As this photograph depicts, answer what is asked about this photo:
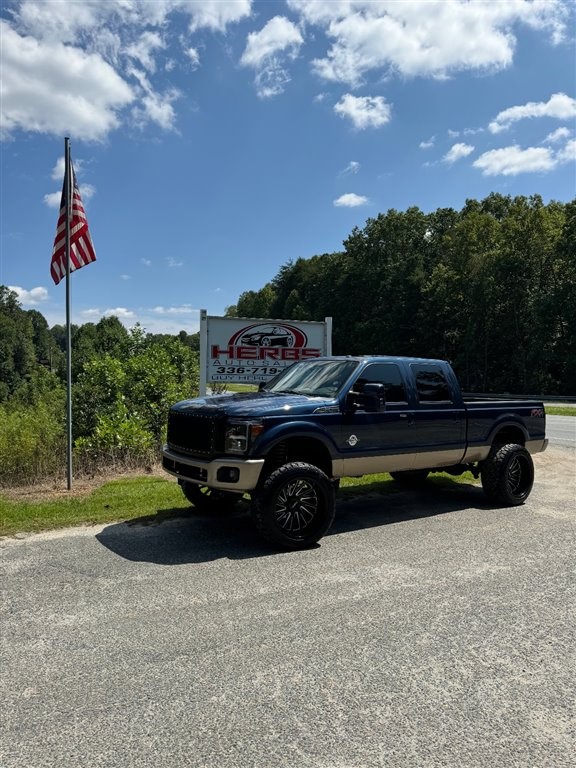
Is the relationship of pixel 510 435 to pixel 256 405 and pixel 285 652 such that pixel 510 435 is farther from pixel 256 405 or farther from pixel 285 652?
pixel 285 652

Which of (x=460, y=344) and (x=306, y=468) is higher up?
(x=460, y=344)

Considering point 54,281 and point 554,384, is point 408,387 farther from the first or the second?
point 554,384

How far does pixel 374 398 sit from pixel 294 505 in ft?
4.87

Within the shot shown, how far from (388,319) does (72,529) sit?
5485cm

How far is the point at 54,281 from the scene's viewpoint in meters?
8.28

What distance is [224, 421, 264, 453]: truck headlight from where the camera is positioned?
548 centimetres

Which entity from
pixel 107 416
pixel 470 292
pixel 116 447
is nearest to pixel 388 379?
pixel 116 447

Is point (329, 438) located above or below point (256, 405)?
below

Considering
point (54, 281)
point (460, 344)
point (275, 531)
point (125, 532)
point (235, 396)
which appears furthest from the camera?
point (460, 344)

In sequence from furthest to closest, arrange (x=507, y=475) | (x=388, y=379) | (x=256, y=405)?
(x=507, y=475)
(x=388, y=379)
(x=256, y=405)

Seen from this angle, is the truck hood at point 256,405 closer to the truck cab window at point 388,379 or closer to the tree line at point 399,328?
the truck cab window at point 388,379

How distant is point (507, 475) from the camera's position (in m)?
7.48

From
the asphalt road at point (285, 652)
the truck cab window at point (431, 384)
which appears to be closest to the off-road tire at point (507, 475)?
the truck cab window at point (431, 384)

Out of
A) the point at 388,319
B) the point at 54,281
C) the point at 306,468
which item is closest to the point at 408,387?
the point at 306,468
